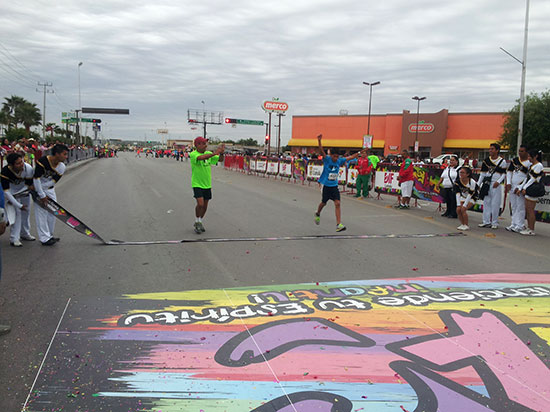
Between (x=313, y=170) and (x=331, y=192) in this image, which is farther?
(x=313, y=170)

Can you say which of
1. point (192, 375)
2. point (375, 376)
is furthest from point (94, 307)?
point (375, 376)

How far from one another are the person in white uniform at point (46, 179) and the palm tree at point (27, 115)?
231ft

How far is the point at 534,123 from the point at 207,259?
43639 mm

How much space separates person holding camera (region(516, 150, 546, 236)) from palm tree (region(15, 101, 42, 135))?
242 ft

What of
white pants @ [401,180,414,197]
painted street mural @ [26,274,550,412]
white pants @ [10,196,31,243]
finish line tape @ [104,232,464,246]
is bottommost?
painted street mural @ [26,274,550,412]

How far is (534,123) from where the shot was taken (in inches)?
1620

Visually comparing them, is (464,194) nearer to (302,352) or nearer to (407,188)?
(407,188)

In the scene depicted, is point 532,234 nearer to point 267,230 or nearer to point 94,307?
point 267,230

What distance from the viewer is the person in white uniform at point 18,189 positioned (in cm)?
675

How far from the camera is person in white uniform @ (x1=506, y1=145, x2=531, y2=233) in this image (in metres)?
9.55

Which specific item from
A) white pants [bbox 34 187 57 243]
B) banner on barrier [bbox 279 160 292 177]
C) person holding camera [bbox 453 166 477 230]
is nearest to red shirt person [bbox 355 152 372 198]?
person holding camera [bbox 453 166 477 230]

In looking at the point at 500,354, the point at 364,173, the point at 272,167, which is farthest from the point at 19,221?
the point at 272,167

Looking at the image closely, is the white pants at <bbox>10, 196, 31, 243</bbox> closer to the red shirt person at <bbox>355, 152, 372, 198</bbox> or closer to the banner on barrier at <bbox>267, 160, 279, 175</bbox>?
the red shirt person at <bbox>355, 152, 372, 198</bbox>

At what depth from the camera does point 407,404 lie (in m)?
2.96
